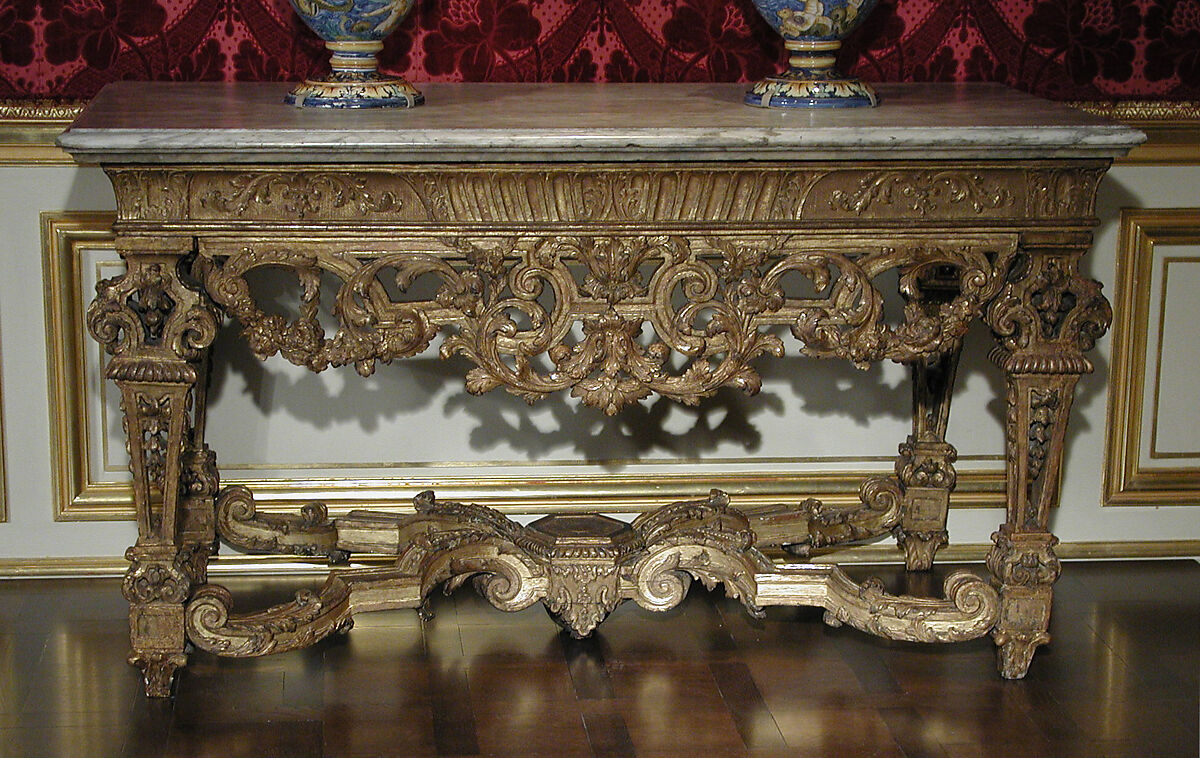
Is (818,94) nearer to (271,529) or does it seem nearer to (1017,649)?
(1017,649)

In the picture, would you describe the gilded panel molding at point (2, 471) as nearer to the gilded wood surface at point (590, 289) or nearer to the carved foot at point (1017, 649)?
the gilded wood surface at point (590, 289)

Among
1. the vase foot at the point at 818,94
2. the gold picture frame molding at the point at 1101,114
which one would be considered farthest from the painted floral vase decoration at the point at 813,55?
the gold picture frame molding at the point at 1101,114

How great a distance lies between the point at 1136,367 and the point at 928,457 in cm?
59

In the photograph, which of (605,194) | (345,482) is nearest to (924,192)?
(605,194)

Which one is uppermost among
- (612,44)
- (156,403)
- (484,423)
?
(612,44)

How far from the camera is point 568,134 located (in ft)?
8.36

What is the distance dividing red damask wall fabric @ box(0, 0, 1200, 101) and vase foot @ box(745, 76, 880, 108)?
1.41ft

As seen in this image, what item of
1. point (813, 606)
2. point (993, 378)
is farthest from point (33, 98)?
point (993, 378)

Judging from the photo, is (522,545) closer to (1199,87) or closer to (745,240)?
(745,240)

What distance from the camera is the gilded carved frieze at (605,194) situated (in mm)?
2604

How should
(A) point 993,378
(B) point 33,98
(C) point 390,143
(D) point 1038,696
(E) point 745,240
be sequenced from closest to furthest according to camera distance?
(C) point 390,143 < (E) point 745,240 < (D) point 1038,696 < (B) point 33,98 < (A) point 993,378

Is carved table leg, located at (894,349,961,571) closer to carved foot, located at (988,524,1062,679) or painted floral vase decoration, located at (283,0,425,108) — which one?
carved foot, located at (988,524,1062,679)

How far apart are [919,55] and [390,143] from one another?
1363 millimetres

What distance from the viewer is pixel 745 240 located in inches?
107
